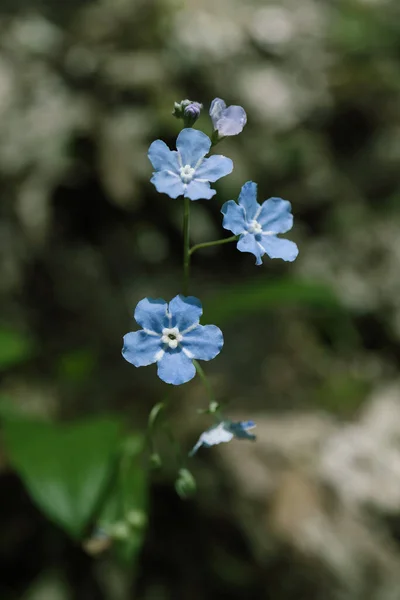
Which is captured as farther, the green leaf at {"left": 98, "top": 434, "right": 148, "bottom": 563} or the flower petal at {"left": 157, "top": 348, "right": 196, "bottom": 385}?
the green leaf at {"left": 98, "top": 434, "right": 148, "bottom": 563}

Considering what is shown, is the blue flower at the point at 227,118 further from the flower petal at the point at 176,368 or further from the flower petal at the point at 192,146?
the flower petal at the point at 176,368

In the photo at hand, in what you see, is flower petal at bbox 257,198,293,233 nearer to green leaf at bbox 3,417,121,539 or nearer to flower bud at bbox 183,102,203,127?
flower bud at bbox 183,102,203,127

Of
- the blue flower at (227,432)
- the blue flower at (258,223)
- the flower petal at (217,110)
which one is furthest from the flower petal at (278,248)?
the blue flower at (227,432)

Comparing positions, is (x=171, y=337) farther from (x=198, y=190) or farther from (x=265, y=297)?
(x=265, y=297)

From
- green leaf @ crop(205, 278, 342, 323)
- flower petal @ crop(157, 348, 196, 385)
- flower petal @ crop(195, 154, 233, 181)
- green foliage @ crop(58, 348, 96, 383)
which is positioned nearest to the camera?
flower petal @ crop(157, 348, 196, 385)

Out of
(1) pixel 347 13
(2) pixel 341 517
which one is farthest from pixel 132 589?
(1) pixel 347 13

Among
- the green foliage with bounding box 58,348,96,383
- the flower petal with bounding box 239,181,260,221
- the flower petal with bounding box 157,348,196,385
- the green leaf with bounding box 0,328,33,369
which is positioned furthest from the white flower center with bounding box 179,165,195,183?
the green foliage with bounding box 58,348,96,383

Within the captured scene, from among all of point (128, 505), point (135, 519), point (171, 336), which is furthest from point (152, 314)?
point (128, 505)
